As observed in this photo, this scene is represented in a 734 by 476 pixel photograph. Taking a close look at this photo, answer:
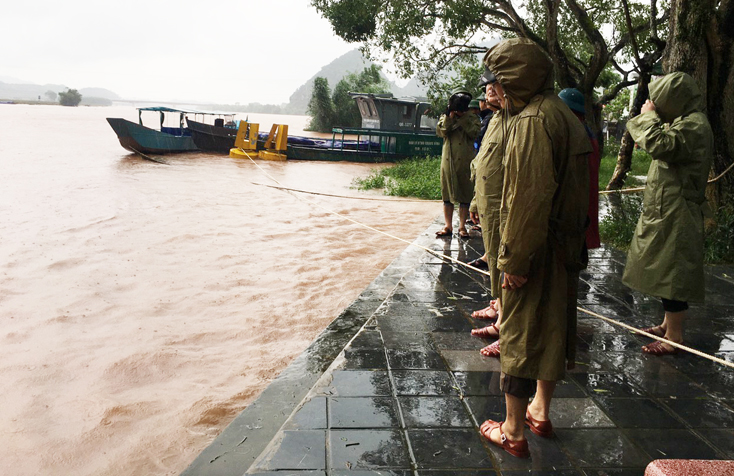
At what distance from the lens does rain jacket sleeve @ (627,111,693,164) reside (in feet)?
11.2

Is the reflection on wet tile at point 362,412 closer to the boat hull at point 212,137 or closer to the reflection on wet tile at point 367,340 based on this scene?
the reflection on wet tile at point 367,340

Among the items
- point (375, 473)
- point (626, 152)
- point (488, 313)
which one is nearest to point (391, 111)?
point (626, 152)

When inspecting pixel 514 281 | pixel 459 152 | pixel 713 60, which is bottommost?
pixel 514 281

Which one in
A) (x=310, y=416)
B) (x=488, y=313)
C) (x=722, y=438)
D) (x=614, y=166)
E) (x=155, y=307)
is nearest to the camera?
(x=722, y=438)

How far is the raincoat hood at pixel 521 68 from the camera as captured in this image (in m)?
2.24

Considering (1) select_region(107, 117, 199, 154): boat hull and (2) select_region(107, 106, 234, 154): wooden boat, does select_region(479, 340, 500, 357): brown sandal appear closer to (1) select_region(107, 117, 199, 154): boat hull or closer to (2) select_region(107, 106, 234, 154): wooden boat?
(2) select_region(107, 106, 234, 154): wooden boat

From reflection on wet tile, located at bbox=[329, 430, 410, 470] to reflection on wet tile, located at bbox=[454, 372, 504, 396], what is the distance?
0.62 metres

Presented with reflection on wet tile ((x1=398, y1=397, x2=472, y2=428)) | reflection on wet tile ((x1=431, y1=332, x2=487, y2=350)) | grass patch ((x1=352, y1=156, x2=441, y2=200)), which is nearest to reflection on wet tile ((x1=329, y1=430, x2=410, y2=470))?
reflection on wet tile ((x1=398, y1=397, x2=472, y2=428))

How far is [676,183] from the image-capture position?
3580 millimetres

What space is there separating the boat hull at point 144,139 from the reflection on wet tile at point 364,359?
1913 centimetres

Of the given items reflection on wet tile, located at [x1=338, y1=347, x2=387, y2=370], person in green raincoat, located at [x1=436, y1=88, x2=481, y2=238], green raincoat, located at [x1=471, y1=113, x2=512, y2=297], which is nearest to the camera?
green raincoat, located at [x1=471, y1=113, x2=512, y2=297]

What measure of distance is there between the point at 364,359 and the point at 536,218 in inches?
64.4

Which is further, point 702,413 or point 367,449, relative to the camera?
point 702,413

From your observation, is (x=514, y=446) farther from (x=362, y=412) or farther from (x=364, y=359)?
(x=364, y=359)
